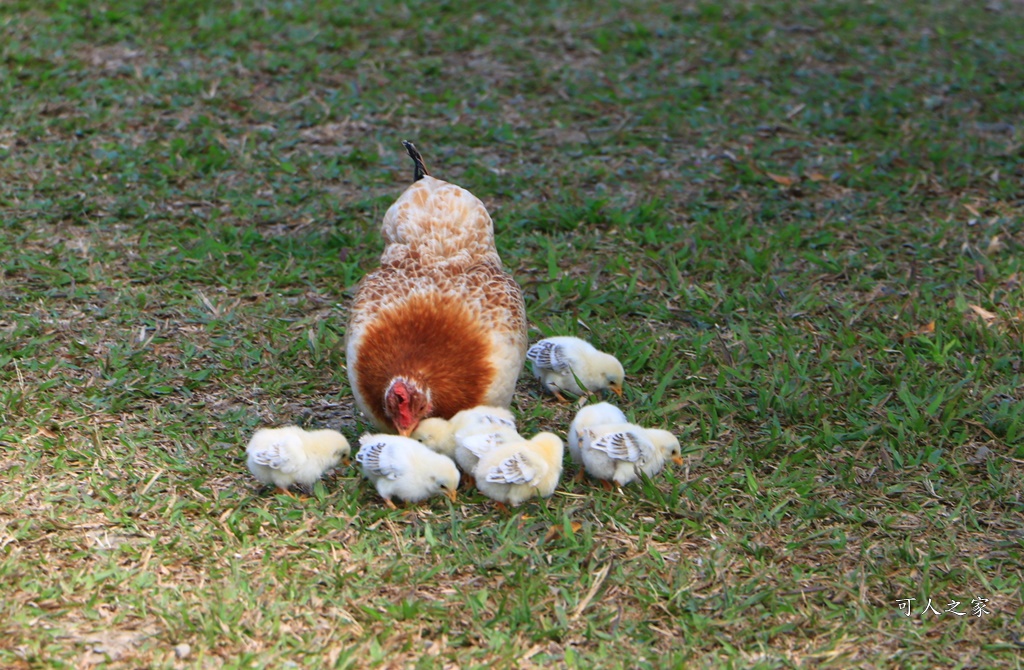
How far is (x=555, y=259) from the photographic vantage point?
205 inches

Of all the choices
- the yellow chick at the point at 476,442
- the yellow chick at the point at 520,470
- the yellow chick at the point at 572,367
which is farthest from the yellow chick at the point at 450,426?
the yellow chick at the point at 572,367

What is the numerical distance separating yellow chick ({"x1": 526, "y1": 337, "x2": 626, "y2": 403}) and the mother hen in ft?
0.77

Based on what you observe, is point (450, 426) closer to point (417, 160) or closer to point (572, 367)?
point (572, 367)

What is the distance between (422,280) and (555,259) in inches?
54.9

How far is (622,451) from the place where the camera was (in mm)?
3457

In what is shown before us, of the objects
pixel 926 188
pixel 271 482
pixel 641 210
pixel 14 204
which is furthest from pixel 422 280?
pixel 926 188

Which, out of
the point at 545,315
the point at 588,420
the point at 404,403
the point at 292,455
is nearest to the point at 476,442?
the point at 404,403

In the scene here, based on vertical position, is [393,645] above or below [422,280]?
below

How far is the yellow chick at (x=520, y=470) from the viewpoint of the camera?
3354 mm

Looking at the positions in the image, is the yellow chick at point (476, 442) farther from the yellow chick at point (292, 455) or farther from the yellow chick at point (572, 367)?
the yellow chick at point (572, 367)

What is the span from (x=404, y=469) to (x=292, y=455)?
359 mm

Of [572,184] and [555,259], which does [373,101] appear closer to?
[572,184]

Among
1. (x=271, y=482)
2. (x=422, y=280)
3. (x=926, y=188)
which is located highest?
(x=422, y=280)

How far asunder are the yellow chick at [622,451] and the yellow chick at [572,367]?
1.69 ft
